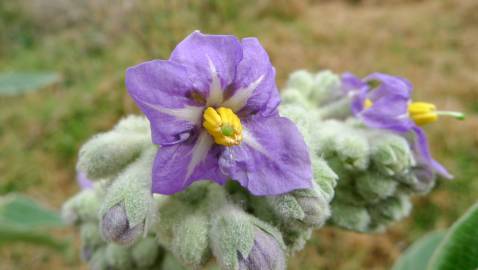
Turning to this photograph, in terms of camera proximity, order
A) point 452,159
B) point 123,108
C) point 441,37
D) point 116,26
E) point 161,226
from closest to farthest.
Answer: point 161,226, point 452,159, point 123,108, point 441,37, point 116,26

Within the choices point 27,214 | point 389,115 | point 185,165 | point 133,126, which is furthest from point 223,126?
point 27,214

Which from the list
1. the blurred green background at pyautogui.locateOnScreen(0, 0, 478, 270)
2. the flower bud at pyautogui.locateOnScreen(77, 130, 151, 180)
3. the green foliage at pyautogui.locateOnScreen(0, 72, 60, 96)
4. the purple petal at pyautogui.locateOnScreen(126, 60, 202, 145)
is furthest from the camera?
the green foliage at pyautogui.locateOnScreen(0, 72, 60, 96)

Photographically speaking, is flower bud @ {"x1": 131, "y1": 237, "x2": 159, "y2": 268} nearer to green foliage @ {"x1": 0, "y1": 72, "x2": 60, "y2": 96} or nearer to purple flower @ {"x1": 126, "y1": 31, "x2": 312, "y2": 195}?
purple flower @ {"x1": 126, "y1": 31, "x2": 312, "y2": 195}

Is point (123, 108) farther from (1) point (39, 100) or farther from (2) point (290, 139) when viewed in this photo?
(2) point (290, 139)

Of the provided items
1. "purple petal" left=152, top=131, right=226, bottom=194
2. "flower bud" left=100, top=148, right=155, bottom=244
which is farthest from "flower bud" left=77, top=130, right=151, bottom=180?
"purple petal" left=152, top=131, right=226, bottom=194

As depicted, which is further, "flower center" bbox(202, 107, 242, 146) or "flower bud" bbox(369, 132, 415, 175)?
"flower bud" bbox(369, 132, 415, 175)

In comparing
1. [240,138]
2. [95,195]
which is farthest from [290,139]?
[95,195]

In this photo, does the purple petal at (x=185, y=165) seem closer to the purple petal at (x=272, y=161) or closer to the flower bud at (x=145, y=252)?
the purple petal at (x=272, y=161)
